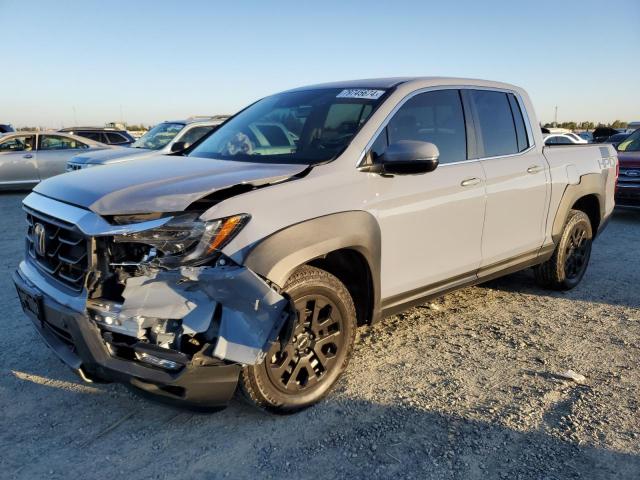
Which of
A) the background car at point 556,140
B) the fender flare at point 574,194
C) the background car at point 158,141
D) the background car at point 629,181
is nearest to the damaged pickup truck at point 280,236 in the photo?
the fender flare at point 574,194

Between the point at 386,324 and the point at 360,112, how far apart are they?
6.00ft

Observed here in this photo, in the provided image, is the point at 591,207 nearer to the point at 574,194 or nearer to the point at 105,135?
the point at 574,194

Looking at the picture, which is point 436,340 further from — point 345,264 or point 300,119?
point 300,119

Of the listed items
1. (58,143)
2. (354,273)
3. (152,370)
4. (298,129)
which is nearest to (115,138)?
(58,143)

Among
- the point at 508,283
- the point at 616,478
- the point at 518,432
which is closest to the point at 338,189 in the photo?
the point at 518,432

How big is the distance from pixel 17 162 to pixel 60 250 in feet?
39.5

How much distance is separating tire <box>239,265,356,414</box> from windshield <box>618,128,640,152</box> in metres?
9.67

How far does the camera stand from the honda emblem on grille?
3012mm

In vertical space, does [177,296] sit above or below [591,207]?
below

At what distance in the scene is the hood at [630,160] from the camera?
967cm

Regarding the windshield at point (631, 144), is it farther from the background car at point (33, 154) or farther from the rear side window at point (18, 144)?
the rear side window at point (18, 144)

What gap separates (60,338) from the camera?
9.67 ft

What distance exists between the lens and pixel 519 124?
4.66m

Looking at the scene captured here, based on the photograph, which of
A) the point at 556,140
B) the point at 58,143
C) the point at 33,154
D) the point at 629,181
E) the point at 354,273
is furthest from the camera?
the point at 556,140
